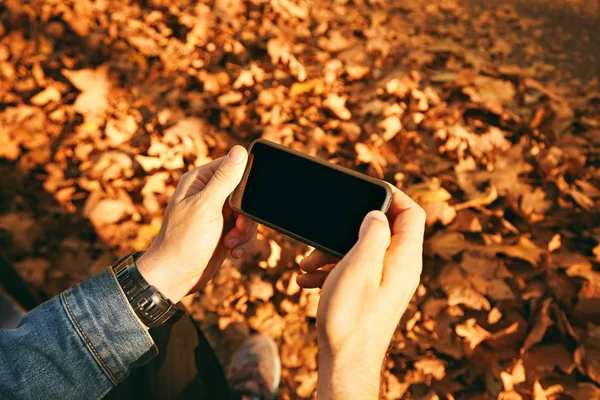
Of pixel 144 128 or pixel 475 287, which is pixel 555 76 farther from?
pixel 144 128

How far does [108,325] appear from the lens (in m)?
1.20

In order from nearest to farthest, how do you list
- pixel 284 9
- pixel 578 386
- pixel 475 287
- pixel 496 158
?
1. pixel 578 386
2. pixel 475 287
3. pixel 496 158
4. pixel 284 9

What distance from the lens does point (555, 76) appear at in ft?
10.8

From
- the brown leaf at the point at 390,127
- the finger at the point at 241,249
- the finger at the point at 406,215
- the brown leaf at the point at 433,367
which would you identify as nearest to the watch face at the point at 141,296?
the finger at the point at 241,249

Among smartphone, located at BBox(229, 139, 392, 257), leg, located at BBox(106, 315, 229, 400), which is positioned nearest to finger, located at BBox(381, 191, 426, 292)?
smartphone, located at BBox(229, 139, 392, 257)

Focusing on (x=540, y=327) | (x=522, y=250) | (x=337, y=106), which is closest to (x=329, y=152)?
(x=337, y=106)

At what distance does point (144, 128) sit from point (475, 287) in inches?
99.4

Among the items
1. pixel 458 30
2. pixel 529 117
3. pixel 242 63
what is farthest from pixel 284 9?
pixel 529 117

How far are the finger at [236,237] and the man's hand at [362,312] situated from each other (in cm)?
70

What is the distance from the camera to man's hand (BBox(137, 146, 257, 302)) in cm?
140

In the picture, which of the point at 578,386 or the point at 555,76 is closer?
the point at 578,386

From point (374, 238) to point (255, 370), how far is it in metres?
1.26

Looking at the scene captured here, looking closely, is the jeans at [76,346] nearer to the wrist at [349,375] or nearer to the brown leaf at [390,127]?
the wrist at [349,375]

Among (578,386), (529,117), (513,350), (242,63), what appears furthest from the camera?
(242,63)
